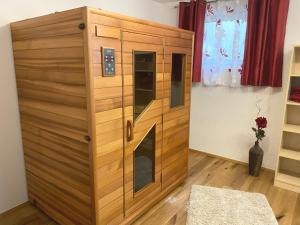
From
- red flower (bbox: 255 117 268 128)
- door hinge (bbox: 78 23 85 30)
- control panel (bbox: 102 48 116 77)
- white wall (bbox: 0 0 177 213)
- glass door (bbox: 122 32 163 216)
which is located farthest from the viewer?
red flower (bbox: 255 117 268 128)

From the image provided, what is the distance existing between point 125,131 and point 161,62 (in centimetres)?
68

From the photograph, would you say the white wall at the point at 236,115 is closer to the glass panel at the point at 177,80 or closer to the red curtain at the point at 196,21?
the red curtain at the point at 196,21

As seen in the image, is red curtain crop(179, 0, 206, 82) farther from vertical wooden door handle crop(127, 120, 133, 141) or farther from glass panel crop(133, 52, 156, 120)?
vertical wooden door handle crop(127, 120, 133, 141)

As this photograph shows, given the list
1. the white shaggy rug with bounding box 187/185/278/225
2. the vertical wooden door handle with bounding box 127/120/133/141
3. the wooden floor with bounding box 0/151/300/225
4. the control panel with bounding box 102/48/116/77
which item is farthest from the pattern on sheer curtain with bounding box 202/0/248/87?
the control panel with bounding box 102/48/116/77

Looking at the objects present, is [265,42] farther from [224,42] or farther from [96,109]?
[96,109]

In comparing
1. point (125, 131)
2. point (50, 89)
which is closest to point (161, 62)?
point (125, 131)

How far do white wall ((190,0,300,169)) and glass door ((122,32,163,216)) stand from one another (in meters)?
1.47

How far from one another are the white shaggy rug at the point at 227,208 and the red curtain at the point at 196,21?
156 centimetres

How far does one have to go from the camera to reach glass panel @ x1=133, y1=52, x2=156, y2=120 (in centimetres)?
175

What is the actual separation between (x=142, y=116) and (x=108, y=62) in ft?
1.85

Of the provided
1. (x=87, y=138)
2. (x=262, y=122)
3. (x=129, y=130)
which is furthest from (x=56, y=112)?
(x=262, y=122)

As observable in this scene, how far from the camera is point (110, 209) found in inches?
66.3

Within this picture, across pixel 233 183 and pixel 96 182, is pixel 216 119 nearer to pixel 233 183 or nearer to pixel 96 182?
pixel 233 183

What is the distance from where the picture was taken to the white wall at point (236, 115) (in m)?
2.71
